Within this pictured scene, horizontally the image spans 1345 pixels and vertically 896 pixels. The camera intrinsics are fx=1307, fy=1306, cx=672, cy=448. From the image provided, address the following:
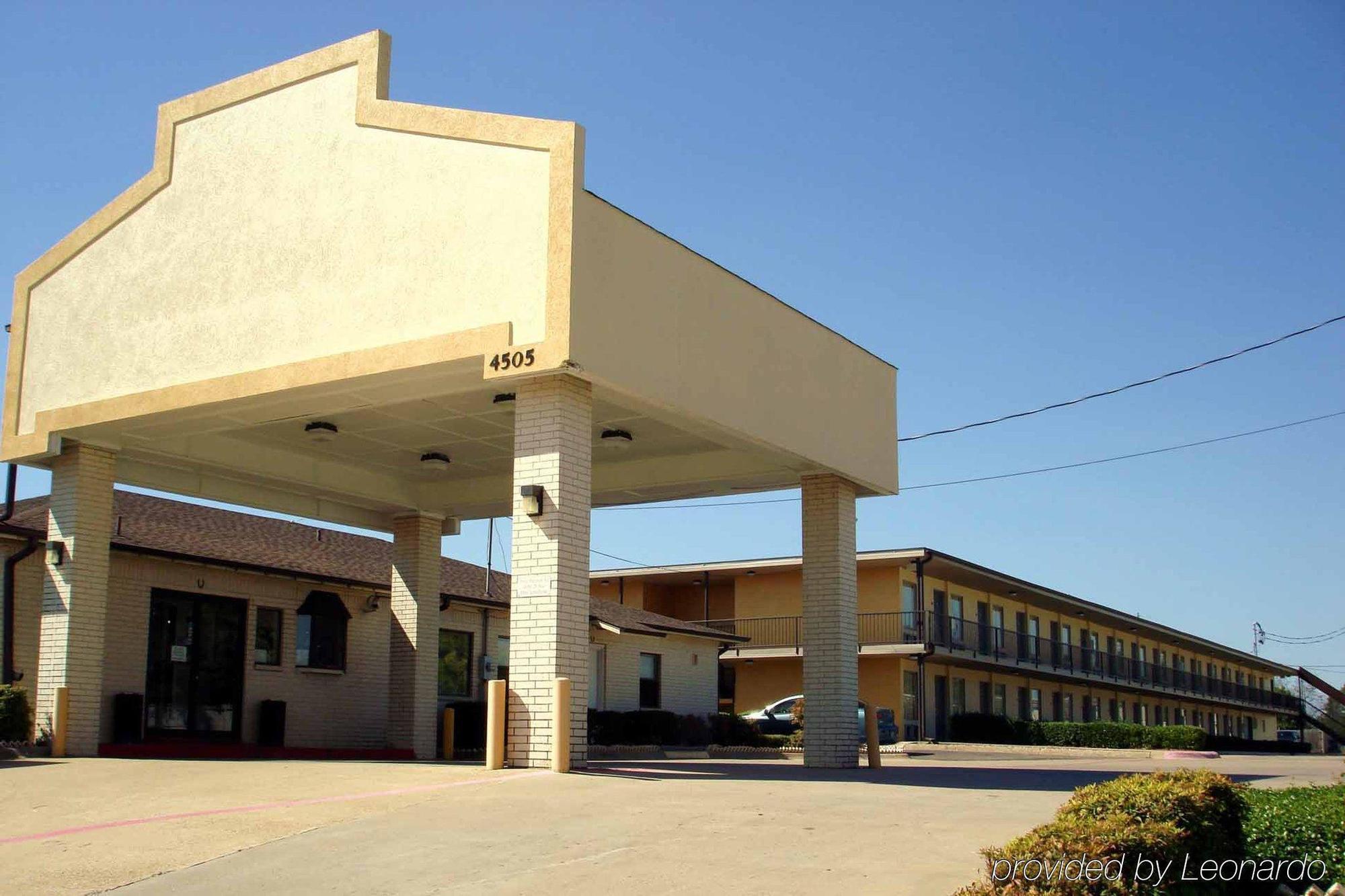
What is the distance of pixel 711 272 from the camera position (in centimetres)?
1741

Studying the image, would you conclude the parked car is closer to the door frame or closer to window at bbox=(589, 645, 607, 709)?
window at bbox=(589, 645, 607, 709)

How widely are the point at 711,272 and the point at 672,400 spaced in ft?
7.07

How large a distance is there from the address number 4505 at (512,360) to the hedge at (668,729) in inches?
640

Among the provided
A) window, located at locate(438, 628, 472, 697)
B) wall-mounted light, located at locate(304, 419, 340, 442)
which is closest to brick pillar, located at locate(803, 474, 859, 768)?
wall-mounted light, located at locate(304, 419, 340, 442)

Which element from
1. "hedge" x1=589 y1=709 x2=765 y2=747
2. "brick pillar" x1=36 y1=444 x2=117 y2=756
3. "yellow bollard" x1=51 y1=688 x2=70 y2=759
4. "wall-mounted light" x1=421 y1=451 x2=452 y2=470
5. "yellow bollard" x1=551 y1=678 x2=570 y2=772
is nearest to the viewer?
"yellow bollard" x1=551 y1=678 x2=570 y2=772

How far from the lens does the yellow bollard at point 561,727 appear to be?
44.3ft

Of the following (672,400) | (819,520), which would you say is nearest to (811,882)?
(672,400)

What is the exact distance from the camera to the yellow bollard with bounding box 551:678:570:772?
1352 cm

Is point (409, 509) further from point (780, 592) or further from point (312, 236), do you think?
point (780, 592)

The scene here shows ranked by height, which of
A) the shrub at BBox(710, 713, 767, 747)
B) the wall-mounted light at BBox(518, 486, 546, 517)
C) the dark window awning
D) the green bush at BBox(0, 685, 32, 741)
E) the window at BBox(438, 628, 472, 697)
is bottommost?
the shrub at BBox(710, 713, 767, 747)

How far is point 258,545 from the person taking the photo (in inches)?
1001

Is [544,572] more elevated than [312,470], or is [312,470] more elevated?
[312,470]

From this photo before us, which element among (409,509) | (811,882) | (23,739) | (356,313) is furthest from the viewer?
(409,509)

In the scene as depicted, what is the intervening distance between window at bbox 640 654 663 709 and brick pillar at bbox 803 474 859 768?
14.3 meters
